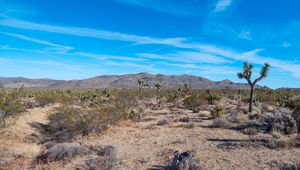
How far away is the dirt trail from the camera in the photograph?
12345 mm

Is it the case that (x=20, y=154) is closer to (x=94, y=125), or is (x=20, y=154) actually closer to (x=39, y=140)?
(x=39, y=140)

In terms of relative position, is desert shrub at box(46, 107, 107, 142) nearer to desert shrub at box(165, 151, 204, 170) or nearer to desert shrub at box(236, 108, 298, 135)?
desert shrub at box(165, 151, 204, 170)

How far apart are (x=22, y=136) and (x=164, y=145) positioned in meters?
6.94

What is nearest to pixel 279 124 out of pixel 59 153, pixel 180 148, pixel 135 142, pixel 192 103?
pixel 180 148

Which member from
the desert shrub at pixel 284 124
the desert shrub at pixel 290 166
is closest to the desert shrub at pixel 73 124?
the desert shrub at pixel 284 124

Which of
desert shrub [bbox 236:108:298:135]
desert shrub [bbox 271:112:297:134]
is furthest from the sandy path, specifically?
desert shrub [bbox 271:112:297:134]

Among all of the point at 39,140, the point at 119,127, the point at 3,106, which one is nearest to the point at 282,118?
the point at 119,127

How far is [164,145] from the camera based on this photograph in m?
13.6

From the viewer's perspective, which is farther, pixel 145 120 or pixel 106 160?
pixel 145 120

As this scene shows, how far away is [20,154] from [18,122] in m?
6.40

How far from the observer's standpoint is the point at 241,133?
16125 millimetres

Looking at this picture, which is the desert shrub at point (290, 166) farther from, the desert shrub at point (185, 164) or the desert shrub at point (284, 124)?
the desert shrub at point (284, 124)

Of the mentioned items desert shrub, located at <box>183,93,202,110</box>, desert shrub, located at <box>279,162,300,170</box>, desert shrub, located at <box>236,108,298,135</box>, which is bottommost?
desert shrub, located at <box>279,162,300,170</box>

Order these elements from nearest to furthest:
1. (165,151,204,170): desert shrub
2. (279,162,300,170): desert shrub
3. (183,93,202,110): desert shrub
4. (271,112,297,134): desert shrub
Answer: (279,162,300,170): desert shrub < (165,151,204,170): desert shrub < (271,112,297,134): desert shrub < (183,93,202,110): desert shrub
